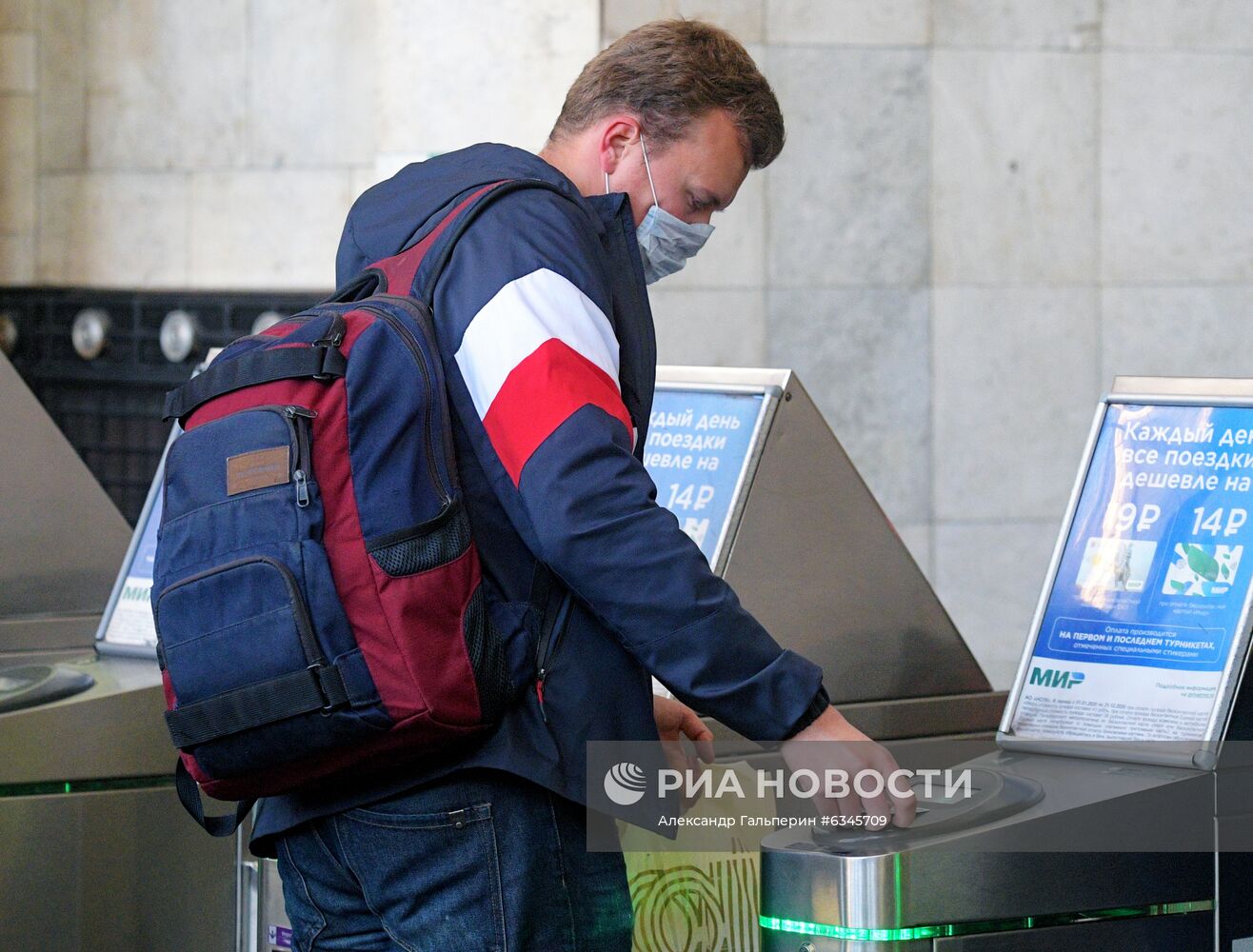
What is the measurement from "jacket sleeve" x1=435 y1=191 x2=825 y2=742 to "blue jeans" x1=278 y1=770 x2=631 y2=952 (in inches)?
7.7

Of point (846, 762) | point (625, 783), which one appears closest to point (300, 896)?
point (625, 783)

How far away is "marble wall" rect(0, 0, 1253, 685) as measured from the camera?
15.6 feet

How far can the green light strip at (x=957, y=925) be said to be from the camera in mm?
1655

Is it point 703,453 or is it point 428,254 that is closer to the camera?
point 428,254

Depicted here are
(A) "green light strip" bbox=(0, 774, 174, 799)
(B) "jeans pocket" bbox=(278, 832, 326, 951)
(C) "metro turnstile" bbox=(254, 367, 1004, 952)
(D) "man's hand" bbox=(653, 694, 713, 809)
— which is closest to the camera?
(B) "jeans pocket" bbox=(278, 832, 326, 951)

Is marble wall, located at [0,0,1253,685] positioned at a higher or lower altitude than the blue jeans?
higher

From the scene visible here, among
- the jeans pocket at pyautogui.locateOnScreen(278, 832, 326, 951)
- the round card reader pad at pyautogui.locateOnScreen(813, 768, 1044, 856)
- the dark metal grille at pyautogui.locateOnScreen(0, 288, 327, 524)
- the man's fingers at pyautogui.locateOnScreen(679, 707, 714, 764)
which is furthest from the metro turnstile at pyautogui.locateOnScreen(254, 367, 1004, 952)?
the dark metal grille at pyautogui.locateOnScreen(0, 288, 327, 524)

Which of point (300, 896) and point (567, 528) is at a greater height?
point (567, 528)

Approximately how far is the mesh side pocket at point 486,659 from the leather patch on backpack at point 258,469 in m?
0.21

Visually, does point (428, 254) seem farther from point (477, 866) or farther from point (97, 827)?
point (97, 827)

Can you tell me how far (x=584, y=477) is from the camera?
4.93ft

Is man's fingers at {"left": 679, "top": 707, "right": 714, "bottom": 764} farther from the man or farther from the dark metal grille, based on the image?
the dark metal grille

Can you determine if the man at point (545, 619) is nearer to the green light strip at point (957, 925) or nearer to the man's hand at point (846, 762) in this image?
the man's hand at point (846, 762)

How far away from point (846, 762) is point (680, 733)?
527mm
